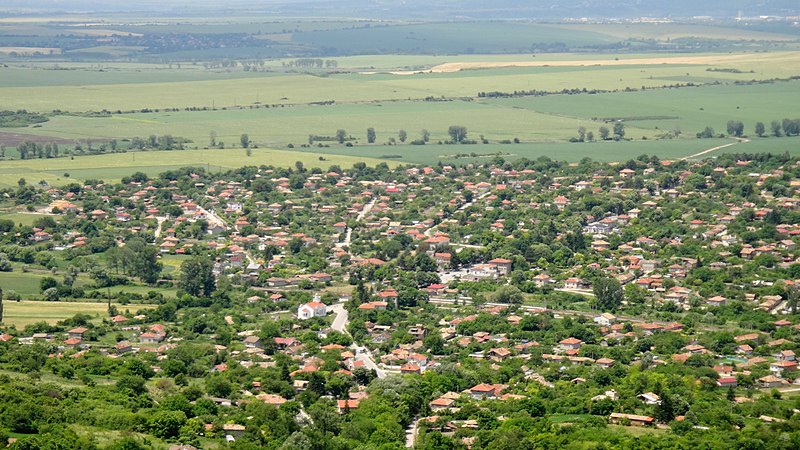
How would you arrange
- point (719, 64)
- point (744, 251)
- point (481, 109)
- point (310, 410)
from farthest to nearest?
1. point (719, 64)
2. point (481, 109)
3. point (744, 251)
4. point (310, 410)

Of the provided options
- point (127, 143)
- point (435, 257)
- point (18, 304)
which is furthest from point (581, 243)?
point (127, 143)

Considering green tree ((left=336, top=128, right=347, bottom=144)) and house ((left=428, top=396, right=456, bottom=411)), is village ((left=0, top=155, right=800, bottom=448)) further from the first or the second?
green tree ((left=336, top=128, right=347, bottom=144))

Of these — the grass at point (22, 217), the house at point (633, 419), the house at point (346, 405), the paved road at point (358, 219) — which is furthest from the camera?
the grass at point (22, 217)

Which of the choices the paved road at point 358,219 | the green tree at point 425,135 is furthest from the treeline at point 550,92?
the paved road at point 358,219

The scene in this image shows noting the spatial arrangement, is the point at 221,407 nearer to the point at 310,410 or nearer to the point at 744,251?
the point at 310,410

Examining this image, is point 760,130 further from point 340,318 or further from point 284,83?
point 284,83

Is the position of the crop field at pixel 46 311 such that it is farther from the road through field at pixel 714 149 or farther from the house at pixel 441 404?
the road through field at pixel 714 149

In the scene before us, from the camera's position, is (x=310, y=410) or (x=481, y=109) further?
(x=481, y=109)
